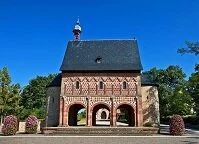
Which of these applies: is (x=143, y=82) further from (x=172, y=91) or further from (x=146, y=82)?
(x=172, y=91)

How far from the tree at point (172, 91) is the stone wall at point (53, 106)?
24.6m

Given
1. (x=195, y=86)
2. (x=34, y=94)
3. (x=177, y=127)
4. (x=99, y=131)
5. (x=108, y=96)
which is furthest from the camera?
(x=34, y=94)

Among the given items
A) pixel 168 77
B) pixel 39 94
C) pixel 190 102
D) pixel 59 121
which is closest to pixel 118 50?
pixel 59 121

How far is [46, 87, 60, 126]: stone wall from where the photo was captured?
3814 centimetres

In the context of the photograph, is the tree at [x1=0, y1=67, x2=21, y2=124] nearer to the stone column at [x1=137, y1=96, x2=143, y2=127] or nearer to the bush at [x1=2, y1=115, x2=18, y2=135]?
the bush at [x1=2, y1=115, x2=18, y2=135]

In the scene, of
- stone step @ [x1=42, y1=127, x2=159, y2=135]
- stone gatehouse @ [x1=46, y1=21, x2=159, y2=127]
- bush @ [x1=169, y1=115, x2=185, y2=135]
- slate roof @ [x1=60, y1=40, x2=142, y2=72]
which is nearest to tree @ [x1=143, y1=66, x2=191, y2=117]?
slate roof @ [x1=60, y1=40, x2=142, y2=72]

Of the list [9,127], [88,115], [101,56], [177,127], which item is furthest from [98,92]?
[9,127]

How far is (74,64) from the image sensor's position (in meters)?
38.1

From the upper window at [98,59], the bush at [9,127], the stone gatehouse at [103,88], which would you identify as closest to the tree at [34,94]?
the stone gatehouse at [103,88]

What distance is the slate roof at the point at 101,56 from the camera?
3738 cm

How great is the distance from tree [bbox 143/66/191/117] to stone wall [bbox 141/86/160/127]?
57.1 ft

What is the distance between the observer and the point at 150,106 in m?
37.6

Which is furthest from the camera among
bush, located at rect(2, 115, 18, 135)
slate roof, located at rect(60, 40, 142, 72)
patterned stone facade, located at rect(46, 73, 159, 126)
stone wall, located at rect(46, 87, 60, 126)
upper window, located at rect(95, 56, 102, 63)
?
upper window, located at rect(95, 56, 102, 63)

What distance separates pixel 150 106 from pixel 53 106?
546 inches
